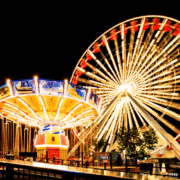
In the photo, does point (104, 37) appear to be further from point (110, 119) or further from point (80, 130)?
point (80, 130)

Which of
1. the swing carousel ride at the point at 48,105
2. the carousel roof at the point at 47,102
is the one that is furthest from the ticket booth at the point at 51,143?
the carousel roof at the point at 47,102

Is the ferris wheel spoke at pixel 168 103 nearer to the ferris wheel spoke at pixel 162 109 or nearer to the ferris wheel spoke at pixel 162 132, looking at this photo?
the ferris wheel spoke at pixel 162 109

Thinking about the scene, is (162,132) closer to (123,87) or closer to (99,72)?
(123,87)

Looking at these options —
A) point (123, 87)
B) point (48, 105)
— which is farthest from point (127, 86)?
point (48, 105)

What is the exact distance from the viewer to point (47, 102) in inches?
666

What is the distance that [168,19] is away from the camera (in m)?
21.6

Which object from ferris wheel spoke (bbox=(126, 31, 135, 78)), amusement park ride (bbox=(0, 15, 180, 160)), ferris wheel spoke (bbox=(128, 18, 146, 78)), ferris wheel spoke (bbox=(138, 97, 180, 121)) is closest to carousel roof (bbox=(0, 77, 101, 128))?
amusement park ride (bbox=(0, 15, 180, 160))

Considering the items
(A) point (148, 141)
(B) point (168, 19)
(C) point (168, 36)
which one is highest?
(B) point (168, 19)

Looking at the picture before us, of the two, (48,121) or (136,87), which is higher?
(136,87)

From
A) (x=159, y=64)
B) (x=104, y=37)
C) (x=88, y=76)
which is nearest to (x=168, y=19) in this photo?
(x=159, y=64)

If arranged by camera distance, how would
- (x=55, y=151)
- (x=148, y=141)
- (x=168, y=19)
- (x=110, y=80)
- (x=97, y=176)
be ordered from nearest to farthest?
(x=97, y=176) < (x=55, y=151) < (x=168, y=19) < (x=110, y=80) < (x=148, y=141)

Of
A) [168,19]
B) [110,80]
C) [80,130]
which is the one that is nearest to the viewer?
[168,19]

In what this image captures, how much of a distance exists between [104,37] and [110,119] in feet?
26.7

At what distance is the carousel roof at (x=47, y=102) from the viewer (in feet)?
48.3
